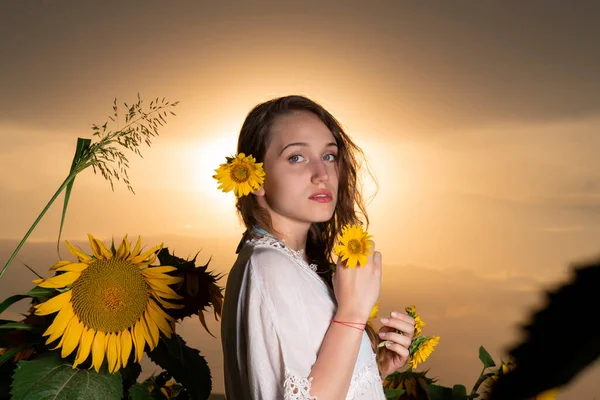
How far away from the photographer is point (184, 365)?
3.98ft

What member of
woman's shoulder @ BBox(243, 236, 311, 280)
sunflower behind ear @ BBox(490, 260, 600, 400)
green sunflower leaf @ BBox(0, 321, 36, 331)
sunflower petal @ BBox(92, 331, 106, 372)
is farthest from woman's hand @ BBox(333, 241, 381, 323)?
sunflower behind ear @ BBox(490, 260, 600, 400)

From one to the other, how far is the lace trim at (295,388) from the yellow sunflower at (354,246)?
249mm

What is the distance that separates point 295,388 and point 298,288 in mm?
212

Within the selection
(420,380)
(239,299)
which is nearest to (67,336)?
(239,299)

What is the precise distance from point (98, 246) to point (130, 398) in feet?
0.89

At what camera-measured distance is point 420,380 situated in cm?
175

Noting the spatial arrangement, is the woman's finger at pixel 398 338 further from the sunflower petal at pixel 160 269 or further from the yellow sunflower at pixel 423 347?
the sunflower petal at pixel 160 269

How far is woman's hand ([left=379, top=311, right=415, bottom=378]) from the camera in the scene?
151 centimetres

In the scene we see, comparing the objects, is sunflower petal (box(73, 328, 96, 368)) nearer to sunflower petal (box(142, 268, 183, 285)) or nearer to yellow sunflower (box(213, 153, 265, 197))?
sunflower petal (box(142, 268, 183, 285))

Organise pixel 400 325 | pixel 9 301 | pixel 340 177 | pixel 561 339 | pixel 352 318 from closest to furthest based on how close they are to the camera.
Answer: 1. pixel 561 339
2. pixel 9 301
3. pixel 352 318
4. pixel 400 325
5. pixel 340 177

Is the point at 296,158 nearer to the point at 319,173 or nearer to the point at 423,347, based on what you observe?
the point at 319,173

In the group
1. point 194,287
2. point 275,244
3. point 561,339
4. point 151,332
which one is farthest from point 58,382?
point 561,339

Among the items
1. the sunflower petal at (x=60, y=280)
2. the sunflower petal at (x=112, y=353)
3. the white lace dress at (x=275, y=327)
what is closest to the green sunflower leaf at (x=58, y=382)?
the sunflower petal at (x=112, y=353)

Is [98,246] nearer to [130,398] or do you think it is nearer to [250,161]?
[130,398]
